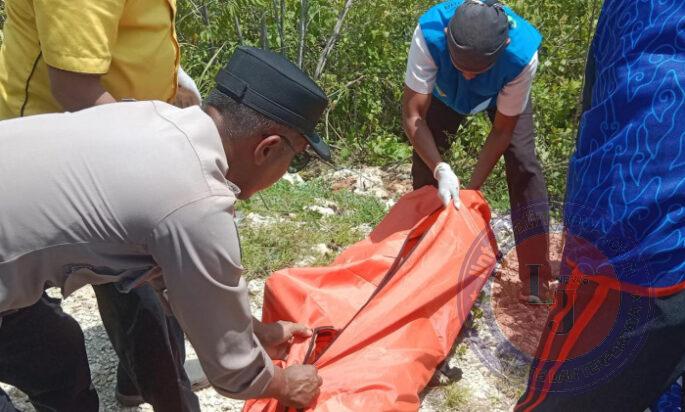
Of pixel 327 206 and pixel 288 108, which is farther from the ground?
pixel 288 108

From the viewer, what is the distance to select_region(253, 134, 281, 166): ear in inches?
61.5

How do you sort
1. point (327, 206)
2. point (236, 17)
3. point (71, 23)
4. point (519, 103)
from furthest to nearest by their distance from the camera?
point (236, 17), point (327, 206), point (519, 103), point (71, 23)

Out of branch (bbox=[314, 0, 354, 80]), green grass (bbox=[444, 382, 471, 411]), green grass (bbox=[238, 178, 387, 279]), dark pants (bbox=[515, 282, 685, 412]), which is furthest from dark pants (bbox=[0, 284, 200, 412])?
branch (bbox=[314, 0, 354, 80])

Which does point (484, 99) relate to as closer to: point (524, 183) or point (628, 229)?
point (524, 183)

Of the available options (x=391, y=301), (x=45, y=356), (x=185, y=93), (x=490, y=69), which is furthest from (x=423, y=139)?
(x=45, y=356)

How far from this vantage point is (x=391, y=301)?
103 inches

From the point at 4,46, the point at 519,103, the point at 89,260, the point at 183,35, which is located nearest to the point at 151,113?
the point at 89,260

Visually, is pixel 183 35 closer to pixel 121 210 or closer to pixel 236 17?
pixel 236 17

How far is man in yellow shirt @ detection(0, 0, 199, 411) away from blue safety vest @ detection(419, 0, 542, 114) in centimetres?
109

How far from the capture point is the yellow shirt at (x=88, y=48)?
5.75 feet

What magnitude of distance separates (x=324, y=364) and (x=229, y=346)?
34.6 inches

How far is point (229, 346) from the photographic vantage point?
1562mm

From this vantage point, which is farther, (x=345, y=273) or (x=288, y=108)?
(x=345, y=273)

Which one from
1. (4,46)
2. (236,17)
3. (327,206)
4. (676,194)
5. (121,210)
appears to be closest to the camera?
(121,210)
